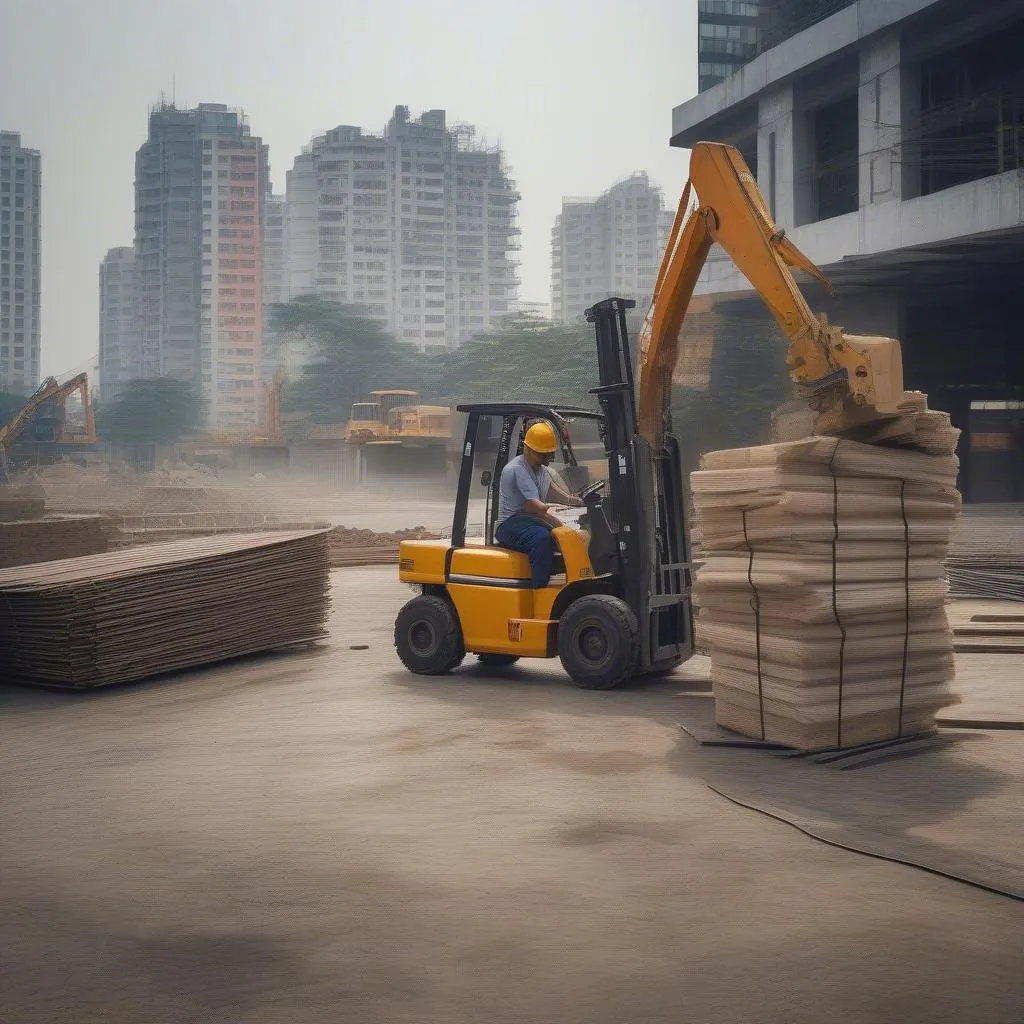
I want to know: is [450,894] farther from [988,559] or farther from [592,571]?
[988,559]

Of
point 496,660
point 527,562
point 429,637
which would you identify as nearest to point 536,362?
point 496,660

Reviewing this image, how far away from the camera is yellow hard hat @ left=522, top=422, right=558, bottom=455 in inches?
421

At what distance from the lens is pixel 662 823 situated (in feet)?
21.2

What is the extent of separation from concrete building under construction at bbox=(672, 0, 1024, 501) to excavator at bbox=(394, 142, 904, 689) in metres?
18.7

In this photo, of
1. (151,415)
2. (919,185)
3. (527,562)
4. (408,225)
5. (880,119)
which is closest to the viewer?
(527,562)

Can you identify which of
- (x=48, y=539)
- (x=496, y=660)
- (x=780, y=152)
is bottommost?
(x=496, y=660)

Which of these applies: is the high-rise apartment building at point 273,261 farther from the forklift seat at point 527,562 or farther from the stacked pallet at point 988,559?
the forklift seat at point 527,562

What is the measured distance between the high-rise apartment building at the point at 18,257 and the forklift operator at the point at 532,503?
5806 inches

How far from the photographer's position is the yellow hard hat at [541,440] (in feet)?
35.1

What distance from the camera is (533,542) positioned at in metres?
10.7

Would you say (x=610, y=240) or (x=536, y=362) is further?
(x=610, y=240)

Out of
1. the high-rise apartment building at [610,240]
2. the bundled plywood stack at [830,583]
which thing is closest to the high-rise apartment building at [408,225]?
the high-rise apartment building at [610,240]

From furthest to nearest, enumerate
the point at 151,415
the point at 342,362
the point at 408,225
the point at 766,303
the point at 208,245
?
the point at 408,225
the point at 208,245
the point at 151,415
the point at 342,362
the point at 766,303

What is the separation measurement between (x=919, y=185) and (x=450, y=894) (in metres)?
28.8
